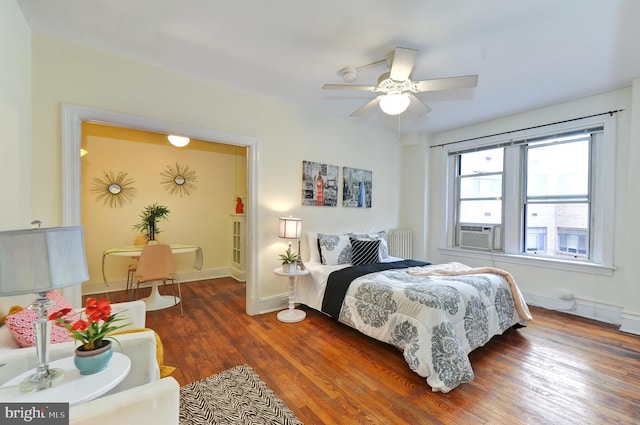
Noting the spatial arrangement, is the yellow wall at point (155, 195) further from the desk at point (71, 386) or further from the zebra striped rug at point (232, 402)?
the desk at point (71, 386)

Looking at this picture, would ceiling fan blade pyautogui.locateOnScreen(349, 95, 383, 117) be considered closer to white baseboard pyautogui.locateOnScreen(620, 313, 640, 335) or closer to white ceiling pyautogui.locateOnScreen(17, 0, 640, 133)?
white ceiling pyautogui.locateOnScreen(17, 0, 640, 133)

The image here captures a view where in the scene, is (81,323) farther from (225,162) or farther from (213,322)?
(225,162)

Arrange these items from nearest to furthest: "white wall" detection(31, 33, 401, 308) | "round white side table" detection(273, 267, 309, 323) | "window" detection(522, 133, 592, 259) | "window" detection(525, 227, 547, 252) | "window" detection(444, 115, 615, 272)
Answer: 1. "white wall" detection(31, 33, 401, 308)
2. "round white side table" detection(273, 267, 309, 323)
3. "window" detection(444, 115, 615, 272)
4. "window" detection(522, 133, 592, 259)
5. "window" detection(525, 227, 547, 252)

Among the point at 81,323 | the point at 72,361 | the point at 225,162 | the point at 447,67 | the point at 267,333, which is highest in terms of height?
the point at 447,67

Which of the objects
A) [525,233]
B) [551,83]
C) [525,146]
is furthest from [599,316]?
[551,83]

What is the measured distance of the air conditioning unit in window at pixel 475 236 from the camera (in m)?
4.27

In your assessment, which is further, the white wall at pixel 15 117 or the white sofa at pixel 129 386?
the white wall at pixel 15 117

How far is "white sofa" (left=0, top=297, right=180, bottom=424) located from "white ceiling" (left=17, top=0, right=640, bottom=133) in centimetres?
210

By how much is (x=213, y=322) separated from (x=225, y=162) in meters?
3.17

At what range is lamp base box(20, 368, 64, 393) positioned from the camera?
1002 mm

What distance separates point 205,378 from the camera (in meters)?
2.11

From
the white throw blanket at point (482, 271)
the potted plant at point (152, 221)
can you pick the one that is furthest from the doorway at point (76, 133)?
the white throw blanket at point (482, 271)

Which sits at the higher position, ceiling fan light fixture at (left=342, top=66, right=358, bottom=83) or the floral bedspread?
ceiling fan light fixture at (left=342, top=66, right=358, bottom=83)

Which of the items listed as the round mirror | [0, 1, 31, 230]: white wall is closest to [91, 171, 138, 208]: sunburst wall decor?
the round mirror
